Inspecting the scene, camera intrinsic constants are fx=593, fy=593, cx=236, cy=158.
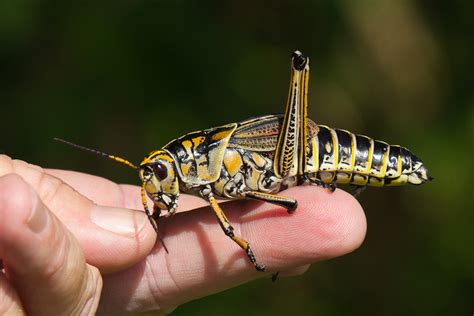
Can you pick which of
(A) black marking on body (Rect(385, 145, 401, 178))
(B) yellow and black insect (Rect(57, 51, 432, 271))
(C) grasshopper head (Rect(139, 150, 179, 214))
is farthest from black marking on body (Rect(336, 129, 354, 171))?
(C) grasshopper head (Rect(139, 150, 179, 214))

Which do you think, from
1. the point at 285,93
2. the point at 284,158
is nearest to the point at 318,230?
the point at 284,158

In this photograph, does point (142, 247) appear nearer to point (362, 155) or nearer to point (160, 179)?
point (160, 179)

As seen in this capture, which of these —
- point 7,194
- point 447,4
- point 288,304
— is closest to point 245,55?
point 447,4

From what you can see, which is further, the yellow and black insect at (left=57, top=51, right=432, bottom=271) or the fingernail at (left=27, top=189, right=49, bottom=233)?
the yellow and black insect at (left=57, top=51, right=432, bottom=271)

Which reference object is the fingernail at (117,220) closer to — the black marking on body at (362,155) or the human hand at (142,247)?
the human hand at (142,247)

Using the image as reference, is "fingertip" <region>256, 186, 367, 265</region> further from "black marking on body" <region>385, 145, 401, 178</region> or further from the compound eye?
the compound eye

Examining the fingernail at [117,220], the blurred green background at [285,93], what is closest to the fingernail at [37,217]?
the fingernail at [117,220]

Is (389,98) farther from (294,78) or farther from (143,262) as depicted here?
(143,262)
